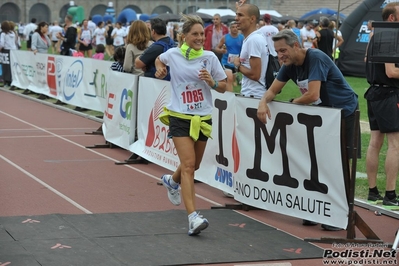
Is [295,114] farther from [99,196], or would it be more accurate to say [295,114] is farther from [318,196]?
[99,196]

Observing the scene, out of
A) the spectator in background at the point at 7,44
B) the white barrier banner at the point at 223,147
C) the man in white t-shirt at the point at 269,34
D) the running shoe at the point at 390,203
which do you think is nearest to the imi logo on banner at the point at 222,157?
the white barrier banner at the point at 223,147

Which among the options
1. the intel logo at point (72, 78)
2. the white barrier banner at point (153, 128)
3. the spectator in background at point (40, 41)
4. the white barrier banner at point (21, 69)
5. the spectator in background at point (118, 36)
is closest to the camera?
the white barrier banner at point (153, 128)

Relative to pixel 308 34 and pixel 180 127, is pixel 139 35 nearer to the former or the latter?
pixel 180 127

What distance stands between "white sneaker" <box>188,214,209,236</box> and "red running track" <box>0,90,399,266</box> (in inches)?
35.9

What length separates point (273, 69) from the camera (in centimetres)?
892

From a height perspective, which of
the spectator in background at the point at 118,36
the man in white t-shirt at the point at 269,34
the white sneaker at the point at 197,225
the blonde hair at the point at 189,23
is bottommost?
Answer: the spectator in background at the point at 118,36

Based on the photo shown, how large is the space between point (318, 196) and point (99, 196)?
9.01 ft

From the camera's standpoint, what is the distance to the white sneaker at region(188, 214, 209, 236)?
715cm

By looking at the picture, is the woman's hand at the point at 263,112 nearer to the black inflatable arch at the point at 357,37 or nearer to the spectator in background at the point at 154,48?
the spectator in background at the point at 154,48

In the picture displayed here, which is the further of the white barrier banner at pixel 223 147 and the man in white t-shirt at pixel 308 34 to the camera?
the man in white t-shirt at pixel 308 34

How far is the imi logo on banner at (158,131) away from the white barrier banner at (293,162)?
7.32 ft

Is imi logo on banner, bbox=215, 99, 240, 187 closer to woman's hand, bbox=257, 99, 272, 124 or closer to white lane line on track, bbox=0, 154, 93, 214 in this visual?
woman's hand, bbox=257, 99, 272, 124

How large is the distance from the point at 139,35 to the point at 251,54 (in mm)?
3539

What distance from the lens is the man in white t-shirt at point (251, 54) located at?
8.62 meters
